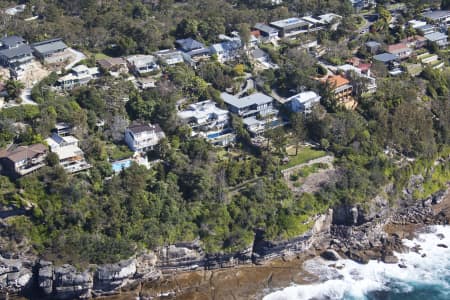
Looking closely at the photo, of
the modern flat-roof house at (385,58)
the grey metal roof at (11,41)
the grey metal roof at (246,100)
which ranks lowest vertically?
the grey metal roof at (246,100)

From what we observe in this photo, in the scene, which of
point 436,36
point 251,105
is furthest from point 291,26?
point 251,105

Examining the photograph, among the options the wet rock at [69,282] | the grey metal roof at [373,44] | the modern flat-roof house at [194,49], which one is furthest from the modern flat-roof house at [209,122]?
the grey metal roof at [373,44]

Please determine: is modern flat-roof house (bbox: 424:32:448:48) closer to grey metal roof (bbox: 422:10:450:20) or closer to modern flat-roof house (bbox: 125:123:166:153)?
grey metal roof (bbox: 422:10:450:20)

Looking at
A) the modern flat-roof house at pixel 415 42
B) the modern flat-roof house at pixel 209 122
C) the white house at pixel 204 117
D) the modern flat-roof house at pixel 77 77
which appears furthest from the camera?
the modern flat-roof house at pixel 415 42

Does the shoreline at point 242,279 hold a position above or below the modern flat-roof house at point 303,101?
below

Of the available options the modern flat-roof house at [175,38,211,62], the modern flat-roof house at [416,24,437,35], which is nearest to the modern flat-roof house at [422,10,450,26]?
the modern flat-roof house at [416,24,437,35]

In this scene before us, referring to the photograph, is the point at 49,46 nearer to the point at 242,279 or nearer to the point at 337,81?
the point at 337,81

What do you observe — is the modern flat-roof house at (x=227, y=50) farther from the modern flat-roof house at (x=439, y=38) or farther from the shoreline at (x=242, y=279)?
the shoreline at (x=242, y=279)

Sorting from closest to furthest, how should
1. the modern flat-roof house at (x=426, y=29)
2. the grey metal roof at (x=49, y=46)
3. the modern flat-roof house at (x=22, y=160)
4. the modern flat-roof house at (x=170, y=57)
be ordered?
1. the modern flat-roof house at (x=22, y=160)
2. the grey metal roof at (x=49, y=46)
3. the modern flat-roof house at (x=170, y=57)
4. the modern flat-roof house at (x=426, y=29)
